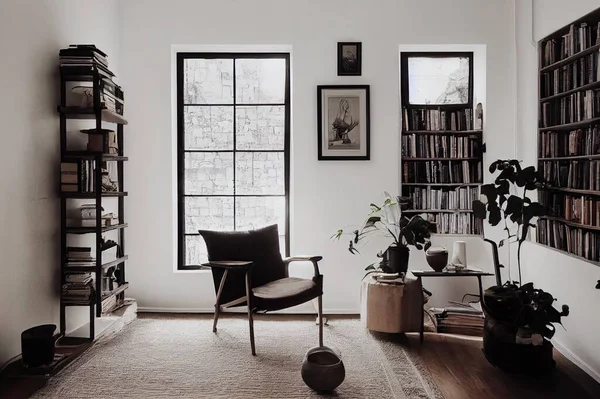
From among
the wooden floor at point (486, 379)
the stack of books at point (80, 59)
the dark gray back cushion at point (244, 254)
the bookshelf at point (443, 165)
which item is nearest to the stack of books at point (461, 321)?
the wooden floor at point (486, 379)

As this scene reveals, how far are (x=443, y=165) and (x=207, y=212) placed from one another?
7.73 ft

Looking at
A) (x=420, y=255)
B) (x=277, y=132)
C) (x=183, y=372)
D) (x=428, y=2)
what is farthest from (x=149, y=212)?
(x=428, y=2)

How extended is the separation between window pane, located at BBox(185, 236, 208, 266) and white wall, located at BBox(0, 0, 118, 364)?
57.7 inches

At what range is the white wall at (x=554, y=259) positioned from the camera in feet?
10.7

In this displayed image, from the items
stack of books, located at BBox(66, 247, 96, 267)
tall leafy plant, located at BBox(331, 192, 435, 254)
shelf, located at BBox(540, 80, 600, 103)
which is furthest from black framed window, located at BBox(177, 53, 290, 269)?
shelf, located at BBox(540, 80, 600, 103)

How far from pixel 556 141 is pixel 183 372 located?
3.18m

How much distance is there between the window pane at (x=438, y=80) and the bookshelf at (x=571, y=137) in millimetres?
987

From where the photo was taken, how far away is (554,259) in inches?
146

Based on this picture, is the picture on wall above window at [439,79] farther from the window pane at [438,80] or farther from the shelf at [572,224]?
the shelf at [572,224]

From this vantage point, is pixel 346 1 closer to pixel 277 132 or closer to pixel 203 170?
pixel 277 132

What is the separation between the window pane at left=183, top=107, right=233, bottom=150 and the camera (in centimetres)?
496

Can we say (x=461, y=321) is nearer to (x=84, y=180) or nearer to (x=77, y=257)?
(x=77, y=257)

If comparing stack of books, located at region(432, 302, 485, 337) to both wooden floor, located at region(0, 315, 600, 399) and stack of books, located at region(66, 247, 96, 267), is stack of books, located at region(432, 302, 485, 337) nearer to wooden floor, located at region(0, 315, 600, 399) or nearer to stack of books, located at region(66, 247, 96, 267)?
wooden floor, located at region(0, 315, 600, 399)

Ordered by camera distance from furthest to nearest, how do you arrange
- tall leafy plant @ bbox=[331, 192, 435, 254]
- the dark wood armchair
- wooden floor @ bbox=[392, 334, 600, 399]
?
tall leafy plant @ bbox=[331, 192, 435, 254]
the dark wood armchair
wooden floor @ bbox=[392, 334, 600, 399]
